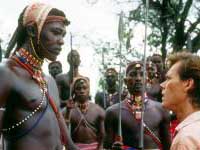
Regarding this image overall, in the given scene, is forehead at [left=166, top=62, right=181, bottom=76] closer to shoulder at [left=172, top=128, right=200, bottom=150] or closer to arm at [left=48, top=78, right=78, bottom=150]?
shoulder at [left=172, top=128, right=200, bottom=150]

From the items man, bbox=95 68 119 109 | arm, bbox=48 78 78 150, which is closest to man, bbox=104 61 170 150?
arm, bbox=48 78 78 150

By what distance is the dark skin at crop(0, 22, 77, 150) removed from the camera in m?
5.28

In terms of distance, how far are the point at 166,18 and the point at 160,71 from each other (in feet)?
41.3

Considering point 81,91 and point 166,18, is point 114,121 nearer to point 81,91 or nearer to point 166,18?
point 81,91

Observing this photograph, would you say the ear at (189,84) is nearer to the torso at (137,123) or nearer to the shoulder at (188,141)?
the shoulder at (188,141)

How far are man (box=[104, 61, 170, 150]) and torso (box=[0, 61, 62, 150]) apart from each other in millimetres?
3341

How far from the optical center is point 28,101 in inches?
212

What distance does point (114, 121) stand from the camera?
352 inches

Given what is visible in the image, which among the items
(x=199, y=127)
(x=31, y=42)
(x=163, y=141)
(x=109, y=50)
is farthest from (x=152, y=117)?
(x=109, y=50)

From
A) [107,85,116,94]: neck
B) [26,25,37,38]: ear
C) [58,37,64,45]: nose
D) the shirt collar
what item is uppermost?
[26,25,37,38]: ear

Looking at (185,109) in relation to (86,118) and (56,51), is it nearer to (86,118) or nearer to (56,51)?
(56,51)

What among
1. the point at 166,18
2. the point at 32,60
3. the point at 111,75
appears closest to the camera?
the point at 32,60

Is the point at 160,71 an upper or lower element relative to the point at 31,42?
lower

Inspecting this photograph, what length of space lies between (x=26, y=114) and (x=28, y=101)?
0.36 feet
